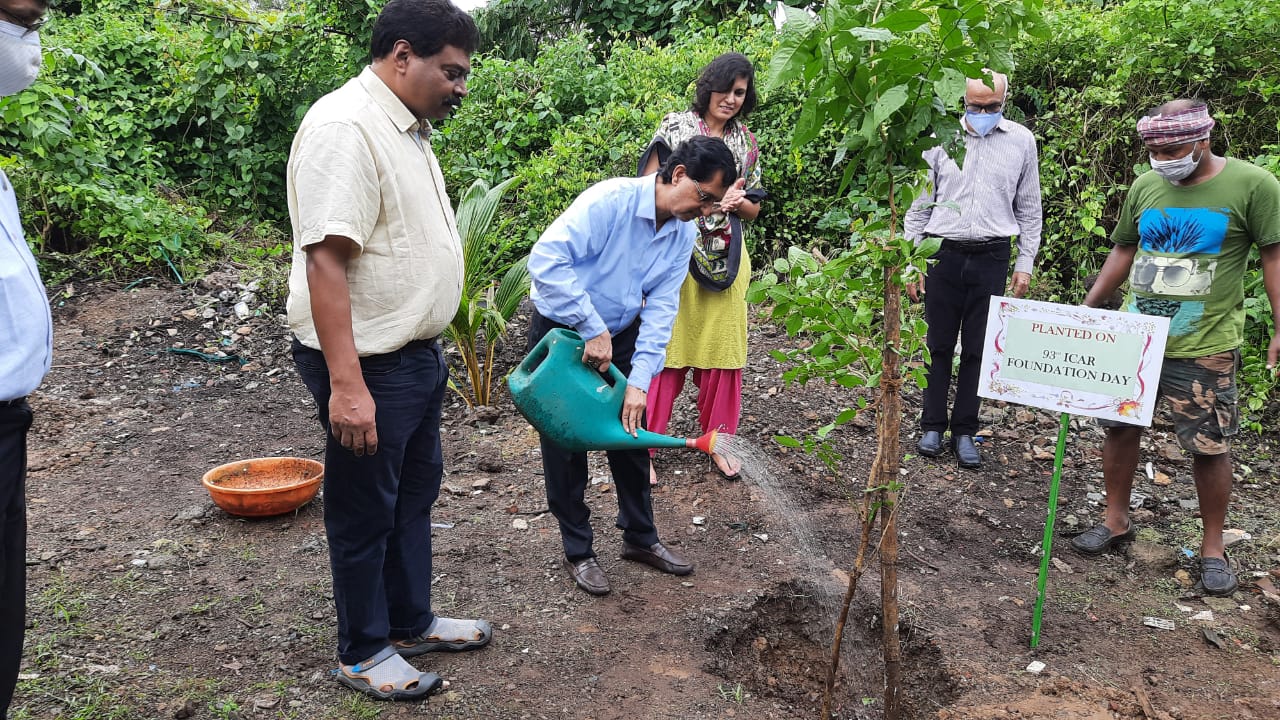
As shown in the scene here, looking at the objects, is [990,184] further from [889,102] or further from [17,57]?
[17,57]

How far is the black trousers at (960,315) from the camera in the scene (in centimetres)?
398

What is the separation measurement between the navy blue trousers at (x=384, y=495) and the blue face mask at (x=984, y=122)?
2837mm

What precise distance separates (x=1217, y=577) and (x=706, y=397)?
2110mm

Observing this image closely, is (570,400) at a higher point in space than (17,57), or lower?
lower

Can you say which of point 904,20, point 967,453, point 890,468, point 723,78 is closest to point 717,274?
point 723,78

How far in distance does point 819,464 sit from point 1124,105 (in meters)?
3.05

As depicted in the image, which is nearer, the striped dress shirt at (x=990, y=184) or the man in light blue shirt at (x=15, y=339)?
the man in light blue shirt at (x=15, y=339)

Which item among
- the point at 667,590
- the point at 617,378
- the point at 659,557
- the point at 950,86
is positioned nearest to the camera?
the point at 950,86

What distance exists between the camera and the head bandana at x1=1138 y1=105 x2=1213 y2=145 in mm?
2904

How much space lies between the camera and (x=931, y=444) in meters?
4.27

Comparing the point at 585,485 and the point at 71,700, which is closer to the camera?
the point at 71,700

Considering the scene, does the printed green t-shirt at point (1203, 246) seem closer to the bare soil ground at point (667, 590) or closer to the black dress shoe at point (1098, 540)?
the black dress shoe at point (1098, 540)

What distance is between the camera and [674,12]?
28.8ft

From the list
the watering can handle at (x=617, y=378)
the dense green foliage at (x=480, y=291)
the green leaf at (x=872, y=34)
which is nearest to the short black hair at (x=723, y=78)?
the dense green foliage at (x=480, y=291)
